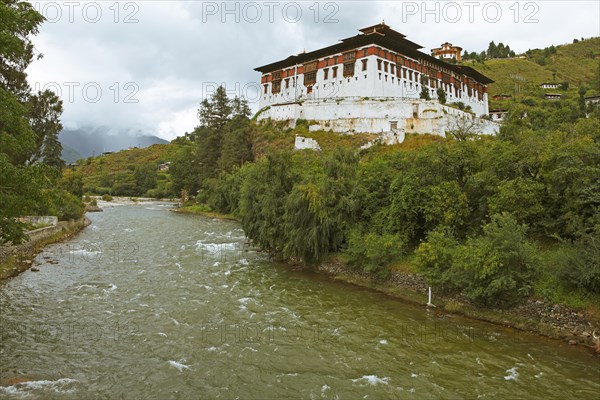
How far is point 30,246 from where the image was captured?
34812 mm

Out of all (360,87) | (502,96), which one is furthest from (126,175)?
(502,96)

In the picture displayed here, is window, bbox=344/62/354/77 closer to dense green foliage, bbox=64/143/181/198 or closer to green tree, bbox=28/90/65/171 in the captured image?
green tree, bbox=28/90/65/171

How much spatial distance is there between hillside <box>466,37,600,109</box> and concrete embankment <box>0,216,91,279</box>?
98.1m

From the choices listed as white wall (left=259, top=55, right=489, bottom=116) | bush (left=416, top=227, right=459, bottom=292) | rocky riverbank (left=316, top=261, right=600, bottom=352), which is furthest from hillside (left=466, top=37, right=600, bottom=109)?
rocky riverbank (left=316, top=261, right=600, bottom=352)

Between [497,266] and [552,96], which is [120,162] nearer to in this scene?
[552,96]

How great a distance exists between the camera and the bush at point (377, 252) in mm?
26500

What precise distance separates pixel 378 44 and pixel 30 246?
189 ft

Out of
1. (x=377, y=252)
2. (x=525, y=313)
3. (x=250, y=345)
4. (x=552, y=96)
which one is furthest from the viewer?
(x=552, y=96)

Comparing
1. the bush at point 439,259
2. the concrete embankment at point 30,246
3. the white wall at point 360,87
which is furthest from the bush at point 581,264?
the white wall at point 360,87

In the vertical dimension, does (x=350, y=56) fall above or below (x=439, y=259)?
above

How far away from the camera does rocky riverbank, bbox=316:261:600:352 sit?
18422 millimetres

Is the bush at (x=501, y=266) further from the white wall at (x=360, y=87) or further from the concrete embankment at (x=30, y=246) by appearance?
the white wall at (x=360, y=87)

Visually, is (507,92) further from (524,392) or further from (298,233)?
(524,392)

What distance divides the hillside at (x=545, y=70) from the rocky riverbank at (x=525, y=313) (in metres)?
93.9
